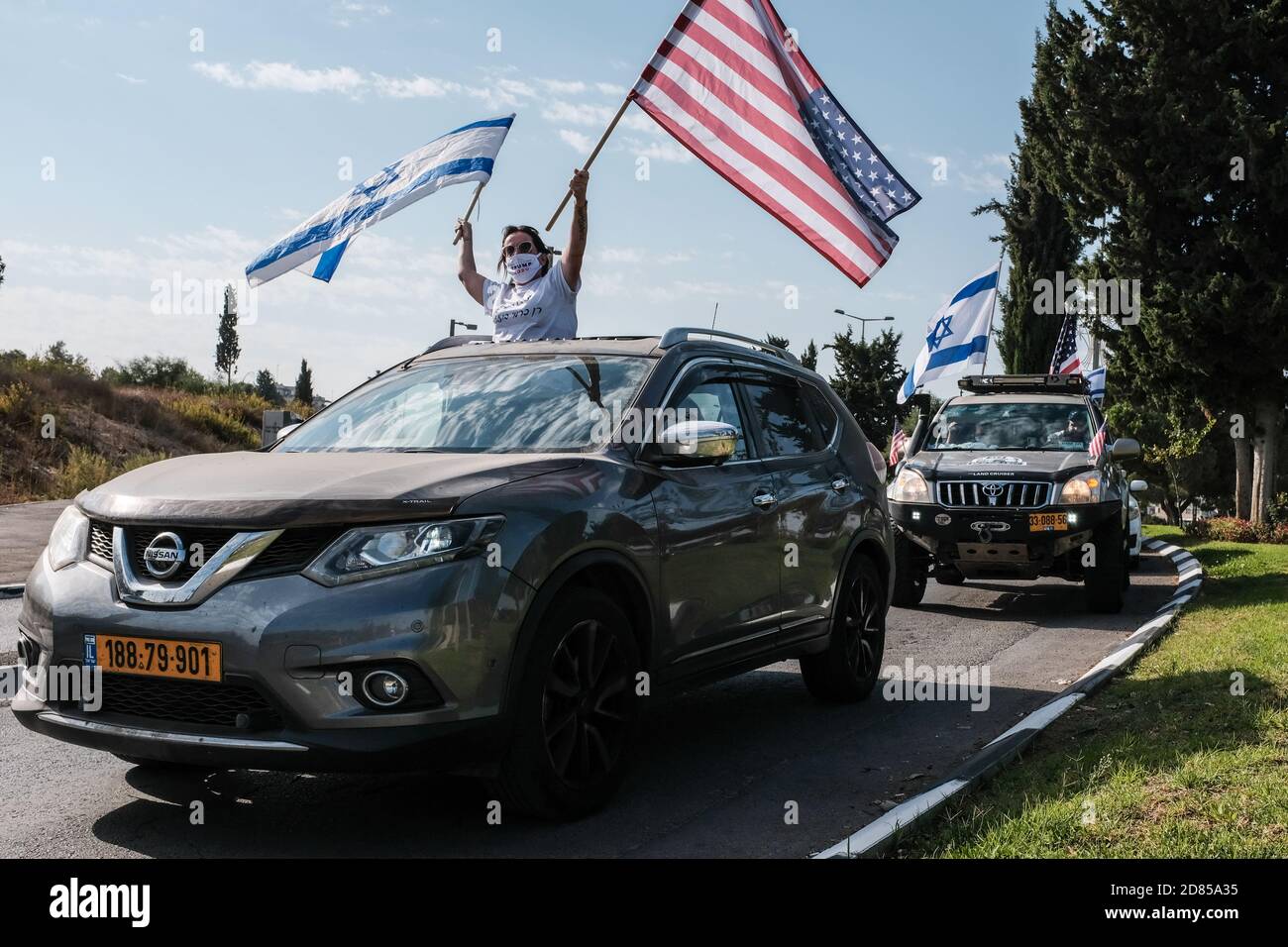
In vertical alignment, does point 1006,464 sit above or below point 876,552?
above

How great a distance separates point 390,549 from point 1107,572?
8.57 meters

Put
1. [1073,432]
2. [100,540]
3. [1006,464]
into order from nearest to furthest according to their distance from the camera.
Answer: [100,540] → [1006,464] → [1073,432]

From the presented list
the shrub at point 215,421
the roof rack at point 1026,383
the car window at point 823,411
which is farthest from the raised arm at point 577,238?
the shrub at point 215,421

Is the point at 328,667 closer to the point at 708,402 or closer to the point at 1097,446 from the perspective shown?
the point at 708,402

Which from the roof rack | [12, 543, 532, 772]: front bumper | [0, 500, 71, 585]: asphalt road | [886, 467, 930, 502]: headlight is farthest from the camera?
the roof rack

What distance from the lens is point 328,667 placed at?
4.09 meters

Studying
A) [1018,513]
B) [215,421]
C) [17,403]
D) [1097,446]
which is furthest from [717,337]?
[215,421]

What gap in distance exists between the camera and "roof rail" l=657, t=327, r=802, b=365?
19.7ft

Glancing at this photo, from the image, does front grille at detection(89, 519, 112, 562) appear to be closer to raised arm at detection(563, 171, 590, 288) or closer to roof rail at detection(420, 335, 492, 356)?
roof rail at detection(420, 335, 492, 356)

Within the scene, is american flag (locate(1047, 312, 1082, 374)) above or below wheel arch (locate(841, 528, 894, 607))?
above

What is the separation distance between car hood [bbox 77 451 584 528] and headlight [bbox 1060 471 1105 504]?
7.51m

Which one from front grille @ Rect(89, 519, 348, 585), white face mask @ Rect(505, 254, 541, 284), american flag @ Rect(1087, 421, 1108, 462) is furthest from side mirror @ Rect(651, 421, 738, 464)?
american flag @ Rect(1087, 421, 1108, 462)

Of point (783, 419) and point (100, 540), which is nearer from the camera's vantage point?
point (100, 540)
